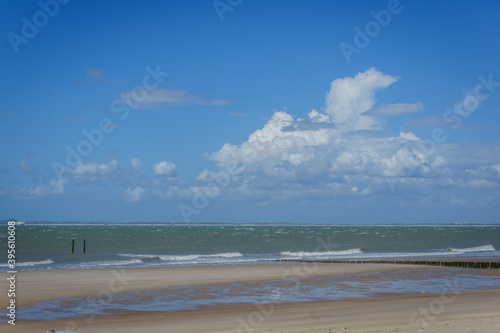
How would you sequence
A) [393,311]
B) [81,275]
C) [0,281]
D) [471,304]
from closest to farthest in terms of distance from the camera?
1. [393,311]
2. [471,304]
3. [0,281]
4. [81,275]

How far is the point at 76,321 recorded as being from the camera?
20031 millimetres

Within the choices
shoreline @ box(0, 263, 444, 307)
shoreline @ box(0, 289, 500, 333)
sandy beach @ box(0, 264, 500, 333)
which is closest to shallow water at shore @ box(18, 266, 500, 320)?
sandy beach @ box(0, 264, 500, 333)

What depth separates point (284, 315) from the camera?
21.1 metres

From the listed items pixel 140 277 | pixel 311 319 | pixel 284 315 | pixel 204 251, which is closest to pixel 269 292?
pixel 284 315

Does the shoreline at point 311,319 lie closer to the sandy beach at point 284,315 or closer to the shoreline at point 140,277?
the sandy beach at point 284,315

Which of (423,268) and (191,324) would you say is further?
(423,268)

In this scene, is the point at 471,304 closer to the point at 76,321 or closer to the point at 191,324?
the point at 191,324

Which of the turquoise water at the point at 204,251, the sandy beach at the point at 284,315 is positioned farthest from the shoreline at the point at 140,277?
the turquoise water at the point at 204,251

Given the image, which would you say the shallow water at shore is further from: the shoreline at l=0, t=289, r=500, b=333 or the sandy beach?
the shoreline at l=0, t=289, r=500, b=333

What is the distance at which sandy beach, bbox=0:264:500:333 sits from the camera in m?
18.1

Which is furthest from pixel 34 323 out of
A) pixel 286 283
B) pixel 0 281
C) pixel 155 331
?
pixel 286 283

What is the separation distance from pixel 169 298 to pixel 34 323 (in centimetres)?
766

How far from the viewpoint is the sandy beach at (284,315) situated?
18141mm

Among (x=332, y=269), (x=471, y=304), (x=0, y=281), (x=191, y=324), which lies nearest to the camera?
(x=191, y=324)
